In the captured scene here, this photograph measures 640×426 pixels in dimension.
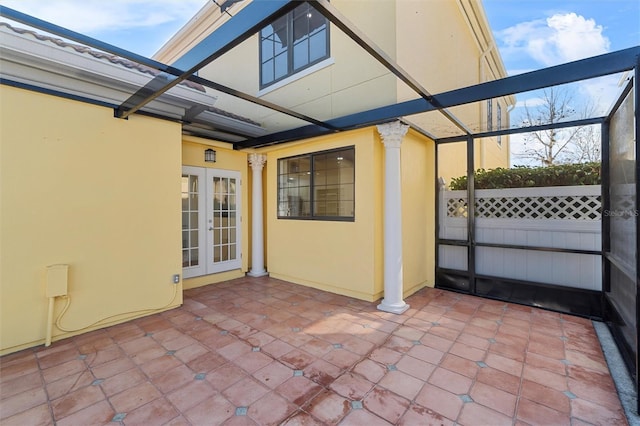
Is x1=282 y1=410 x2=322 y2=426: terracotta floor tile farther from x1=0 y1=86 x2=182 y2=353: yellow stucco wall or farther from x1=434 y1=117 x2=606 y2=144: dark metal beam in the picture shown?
x1=434 y1=117 x2=606 y2=144: dark metal beam

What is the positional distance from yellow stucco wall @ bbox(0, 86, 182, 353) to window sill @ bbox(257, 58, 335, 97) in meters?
2.30

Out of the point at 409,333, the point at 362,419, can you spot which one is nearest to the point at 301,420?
the point at 362,419

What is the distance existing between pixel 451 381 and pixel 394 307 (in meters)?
1.61

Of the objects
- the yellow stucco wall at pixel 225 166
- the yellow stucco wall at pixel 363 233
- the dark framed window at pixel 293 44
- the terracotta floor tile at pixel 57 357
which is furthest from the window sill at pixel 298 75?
the terracotta floor tile at pixel 57 357

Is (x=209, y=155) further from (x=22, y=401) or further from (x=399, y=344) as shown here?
(x=399, y=344)

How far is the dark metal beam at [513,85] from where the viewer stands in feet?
7.63

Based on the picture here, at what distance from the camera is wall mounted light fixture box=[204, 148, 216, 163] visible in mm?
5355

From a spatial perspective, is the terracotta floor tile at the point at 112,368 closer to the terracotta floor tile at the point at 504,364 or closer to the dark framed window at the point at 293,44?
the terracotta floor tile at the point at 504,364

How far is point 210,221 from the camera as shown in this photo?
547 cm

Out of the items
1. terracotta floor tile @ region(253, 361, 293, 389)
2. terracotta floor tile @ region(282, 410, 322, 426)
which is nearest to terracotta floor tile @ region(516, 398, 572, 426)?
terracotta floor tile @ region(282, 410, 322, 426)

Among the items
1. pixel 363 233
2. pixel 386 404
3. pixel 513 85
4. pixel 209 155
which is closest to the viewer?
pixel 386 404

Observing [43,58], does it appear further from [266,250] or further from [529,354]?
[529,354]

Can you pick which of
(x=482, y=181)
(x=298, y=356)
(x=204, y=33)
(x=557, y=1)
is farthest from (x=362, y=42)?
(x=204, y=33)

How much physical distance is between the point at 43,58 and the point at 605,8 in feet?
25.2
